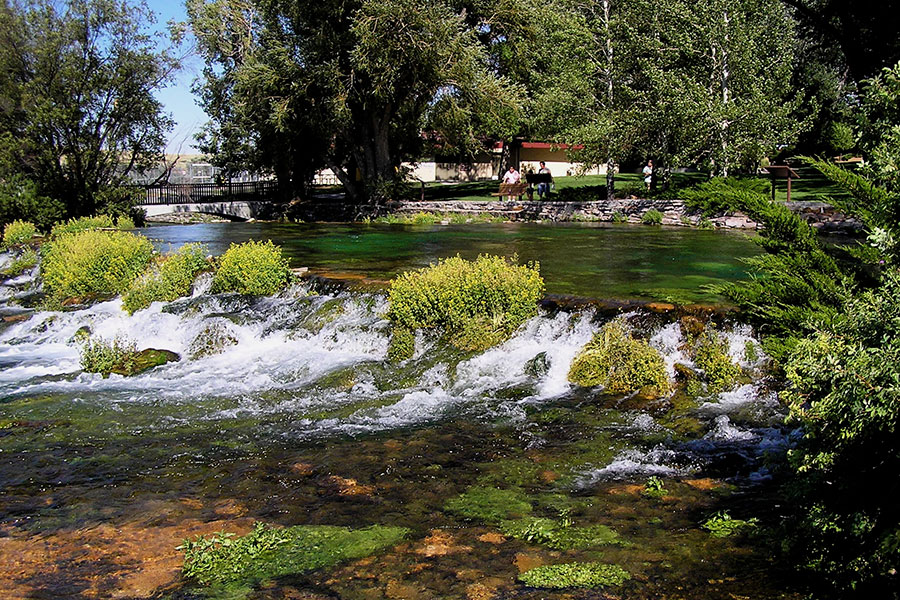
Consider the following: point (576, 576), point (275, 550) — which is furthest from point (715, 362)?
point (275, 550)

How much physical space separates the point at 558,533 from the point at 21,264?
1822cm

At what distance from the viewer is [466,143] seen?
33.1 meters

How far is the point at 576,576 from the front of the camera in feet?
17.0

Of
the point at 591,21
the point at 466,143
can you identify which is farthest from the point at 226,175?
the point at 591,21

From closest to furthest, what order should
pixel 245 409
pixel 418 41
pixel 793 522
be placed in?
pixel 793 522 → pixel 245 409 → pixel 418 41

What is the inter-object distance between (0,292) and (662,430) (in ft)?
52.6

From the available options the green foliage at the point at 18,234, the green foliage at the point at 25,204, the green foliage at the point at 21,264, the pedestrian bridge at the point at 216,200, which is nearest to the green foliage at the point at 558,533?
the green foliage at the point at 21,264

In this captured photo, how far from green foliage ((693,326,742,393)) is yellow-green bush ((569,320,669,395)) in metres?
0.49

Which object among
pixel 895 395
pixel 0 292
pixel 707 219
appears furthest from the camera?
pixel 707 219

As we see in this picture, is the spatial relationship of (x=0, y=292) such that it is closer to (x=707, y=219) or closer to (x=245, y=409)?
(x=245, y=409)

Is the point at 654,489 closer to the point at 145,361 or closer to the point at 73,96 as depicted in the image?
the point at 145,361

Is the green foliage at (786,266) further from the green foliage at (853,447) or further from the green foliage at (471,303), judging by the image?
the green foliage at (853,447)

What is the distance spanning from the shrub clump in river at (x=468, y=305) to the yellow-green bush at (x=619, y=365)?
1.40 metres

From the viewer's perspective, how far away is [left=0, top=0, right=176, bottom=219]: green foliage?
94.2ft
